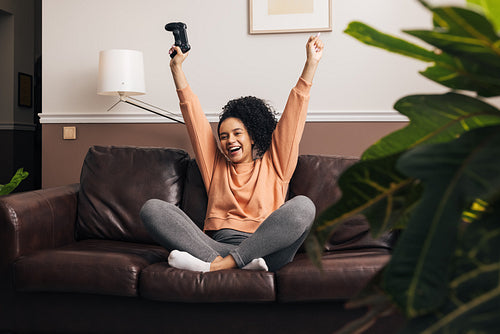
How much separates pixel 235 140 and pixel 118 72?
0.86 m

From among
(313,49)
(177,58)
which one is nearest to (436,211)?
(313,49)

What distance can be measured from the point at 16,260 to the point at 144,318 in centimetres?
61

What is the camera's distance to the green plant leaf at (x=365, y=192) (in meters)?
0.30

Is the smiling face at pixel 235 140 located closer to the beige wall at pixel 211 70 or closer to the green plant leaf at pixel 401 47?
the beige wall at pixel 211 70

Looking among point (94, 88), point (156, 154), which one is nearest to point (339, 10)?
point (156, 154)

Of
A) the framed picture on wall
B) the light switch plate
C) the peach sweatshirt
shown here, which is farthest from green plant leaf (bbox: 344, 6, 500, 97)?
the light switch plate

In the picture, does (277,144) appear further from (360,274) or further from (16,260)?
(16,260)

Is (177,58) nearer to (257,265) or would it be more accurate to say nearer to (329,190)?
(329,190)

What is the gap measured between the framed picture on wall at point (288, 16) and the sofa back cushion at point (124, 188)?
101cm

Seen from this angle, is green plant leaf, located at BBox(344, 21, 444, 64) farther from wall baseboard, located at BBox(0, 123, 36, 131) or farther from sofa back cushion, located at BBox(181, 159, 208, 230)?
wall baseboard, located at BBox(0, 123, 36, 131)

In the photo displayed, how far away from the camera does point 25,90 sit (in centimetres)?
479

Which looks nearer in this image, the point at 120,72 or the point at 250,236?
the point at 250,236

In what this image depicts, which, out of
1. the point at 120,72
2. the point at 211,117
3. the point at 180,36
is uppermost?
the point at 180,36

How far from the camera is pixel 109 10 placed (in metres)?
3.18
